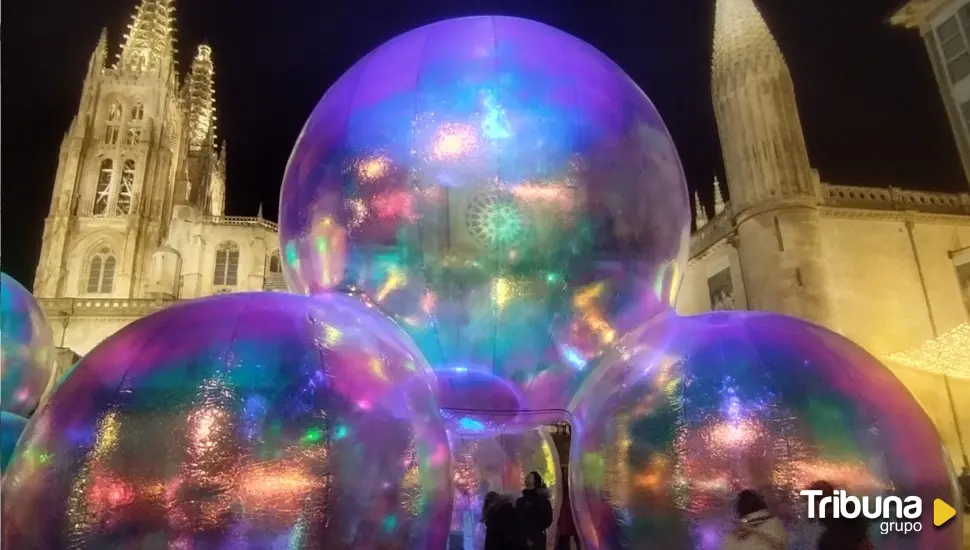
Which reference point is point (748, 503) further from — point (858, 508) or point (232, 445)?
point (232, 445)

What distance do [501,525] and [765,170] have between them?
50.7 feet

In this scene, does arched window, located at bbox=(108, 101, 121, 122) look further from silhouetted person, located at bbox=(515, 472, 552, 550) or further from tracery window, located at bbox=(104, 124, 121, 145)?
silhouetted person, located at bbox=(515, 472, 552, 550)

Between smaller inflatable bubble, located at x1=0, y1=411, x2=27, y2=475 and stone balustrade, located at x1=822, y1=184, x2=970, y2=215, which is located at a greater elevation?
stone balustrade, located at x1=822, y1=184, x2=970, y2=215

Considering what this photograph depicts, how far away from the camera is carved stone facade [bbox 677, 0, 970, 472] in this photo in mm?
15609

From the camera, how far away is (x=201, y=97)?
6216 centimetres

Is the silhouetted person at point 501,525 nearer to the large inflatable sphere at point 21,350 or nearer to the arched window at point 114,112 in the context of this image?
the large inflatable sphere at point 21,350

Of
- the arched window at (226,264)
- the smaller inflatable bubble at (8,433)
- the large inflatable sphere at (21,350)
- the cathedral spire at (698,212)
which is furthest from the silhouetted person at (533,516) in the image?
the arched window at (226,264)

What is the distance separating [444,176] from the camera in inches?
121

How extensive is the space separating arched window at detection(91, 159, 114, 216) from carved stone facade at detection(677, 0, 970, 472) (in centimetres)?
4195

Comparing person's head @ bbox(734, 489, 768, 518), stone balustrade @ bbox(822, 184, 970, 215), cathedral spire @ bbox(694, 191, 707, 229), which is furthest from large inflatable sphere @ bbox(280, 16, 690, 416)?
cathedral spire @ bbox(694, 191, 707, 229)

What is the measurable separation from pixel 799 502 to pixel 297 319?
202cm

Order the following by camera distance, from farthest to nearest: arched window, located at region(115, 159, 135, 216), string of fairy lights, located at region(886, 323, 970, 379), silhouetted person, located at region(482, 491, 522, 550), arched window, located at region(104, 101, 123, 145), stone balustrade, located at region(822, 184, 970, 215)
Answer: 1. arched window, located at region(104, 101, 123, 145)
2. arched window, located at region(115, 159, 135, 216)
3. stone balustrade, located at region(822, 184, 970, 215)
4. string of fairy lights, located at region(886, 323, 970, 379)
5. silhouetted person, located at region(482, 491, 522, 550)

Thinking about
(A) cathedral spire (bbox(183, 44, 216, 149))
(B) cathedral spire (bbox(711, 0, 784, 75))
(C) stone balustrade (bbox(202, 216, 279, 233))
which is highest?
(A) cathedral spire (bbox(183, 44, 216, 149))

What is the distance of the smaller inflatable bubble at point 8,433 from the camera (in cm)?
386
